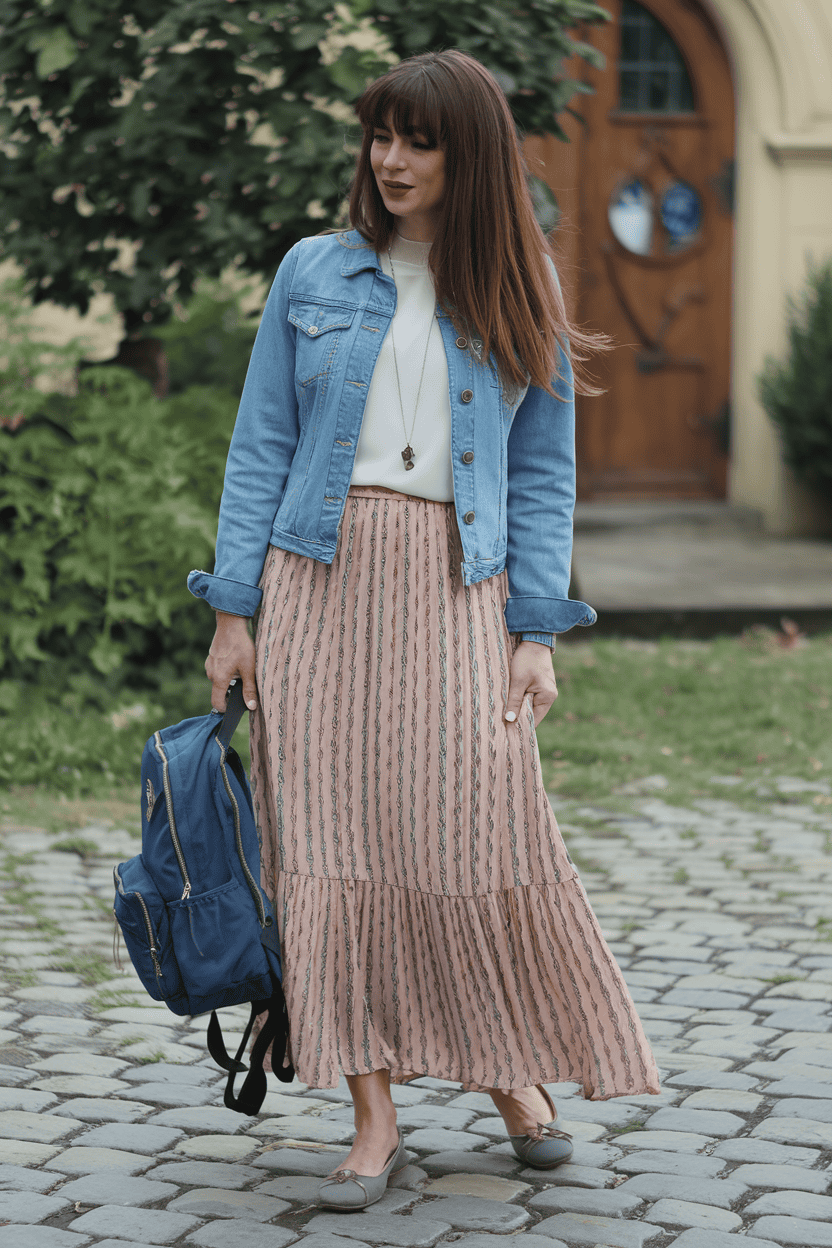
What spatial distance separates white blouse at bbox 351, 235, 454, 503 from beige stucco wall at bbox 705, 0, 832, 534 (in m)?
8.48

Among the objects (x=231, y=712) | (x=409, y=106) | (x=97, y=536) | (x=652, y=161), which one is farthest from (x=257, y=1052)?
(x=652, y=161)

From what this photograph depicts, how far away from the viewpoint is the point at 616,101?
10680mm

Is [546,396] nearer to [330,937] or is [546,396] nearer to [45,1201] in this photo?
[330,937]

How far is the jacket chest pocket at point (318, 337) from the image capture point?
8.38 feet

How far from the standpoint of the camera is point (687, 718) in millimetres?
6449

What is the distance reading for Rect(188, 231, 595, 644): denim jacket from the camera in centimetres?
255

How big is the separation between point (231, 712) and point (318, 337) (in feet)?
2.11

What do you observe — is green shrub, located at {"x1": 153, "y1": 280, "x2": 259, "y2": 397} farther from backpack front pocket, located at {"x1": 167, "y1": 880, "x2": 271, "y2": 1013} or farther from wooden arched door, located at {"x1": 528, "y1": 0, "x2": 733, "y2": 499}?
backpack front pocket, located at {"x1": 167, "y1": 880, "x2": 271, "y2": 1013}

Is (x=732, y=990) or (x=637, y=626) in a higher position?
(x=637, y=626)

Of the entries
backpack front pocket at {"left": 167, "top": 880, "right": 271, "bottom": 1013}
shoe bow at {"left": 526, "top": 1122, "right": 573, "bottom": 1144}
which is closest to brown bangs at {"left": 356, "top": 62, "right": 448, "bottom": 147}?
backpack front pocket at {"left": 167, "top": 880, "right": 271, "bottom": 1013}

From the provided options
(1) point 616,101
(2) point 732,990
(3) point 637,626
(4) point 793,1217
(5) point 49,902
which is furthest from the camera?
(1) point 616,101

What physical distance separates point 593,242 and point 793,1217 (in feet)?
29.6

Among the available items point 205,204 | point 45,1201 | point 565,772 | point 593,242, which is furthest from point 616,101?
point 45,1201

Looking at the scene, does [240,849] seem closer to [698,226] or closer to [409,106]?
[409,106]
